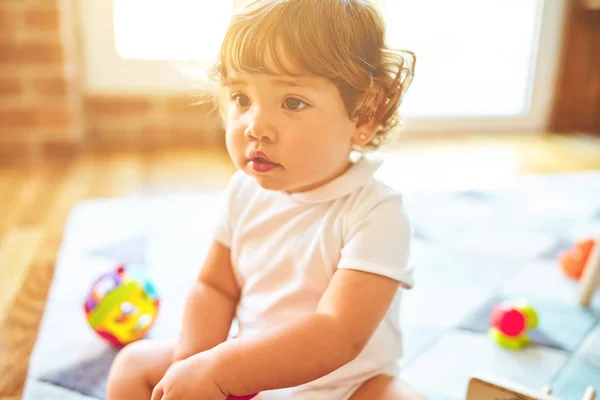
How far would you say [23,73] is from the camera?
6.50ft

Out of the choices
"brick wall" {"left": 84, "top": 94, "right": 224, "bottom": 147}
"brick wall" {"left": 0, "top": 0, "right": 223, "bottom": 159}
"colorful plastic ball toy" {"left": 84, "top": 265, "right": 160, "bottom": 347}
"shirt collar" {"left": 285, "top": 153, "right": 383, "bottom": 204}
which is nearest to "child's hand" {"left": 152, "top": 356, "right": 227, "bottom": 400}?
"shirt collar" {"left": 285, "top": 153, "right": 383, "bottom": 204}

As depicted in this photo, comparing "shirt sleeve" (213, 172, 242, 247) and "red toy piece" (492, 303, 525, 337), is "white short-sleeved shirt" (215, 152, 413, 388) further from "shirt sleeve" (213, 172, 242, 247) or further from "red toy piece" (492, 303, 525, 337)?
"red toy piece" (492, 303, 525, 337)

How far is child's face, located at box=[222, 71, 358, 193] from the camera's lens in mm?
597

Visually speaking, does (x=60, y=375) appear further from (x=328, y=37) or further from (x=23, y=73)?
(x=23, y=73)

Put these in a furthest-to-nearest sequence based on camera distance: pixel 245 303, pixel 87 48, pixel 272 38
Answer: pixel 87 48, pixel 245 303, pixel 272 38

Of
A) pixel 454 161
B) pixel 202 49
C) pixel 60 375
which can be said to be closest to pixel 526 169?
pixel 454 161

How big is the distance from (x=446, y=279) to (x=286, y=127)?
0.68m

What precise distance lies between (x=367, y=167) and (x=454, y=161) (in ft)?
4.96

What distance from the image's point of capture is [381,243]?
24.1 inches

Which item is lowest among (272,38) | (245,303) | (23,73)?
(245,303)

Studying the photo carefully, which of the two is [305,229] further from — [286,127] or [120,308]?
[120,308]

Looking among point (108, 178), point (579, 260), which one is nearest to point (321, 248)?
point (579, 260)

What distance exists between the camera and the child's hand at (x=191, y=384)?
0.57 metres

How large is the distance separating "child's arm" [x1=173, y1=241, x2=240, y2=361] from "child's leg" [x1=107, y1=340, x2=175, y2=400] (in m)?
0.03
